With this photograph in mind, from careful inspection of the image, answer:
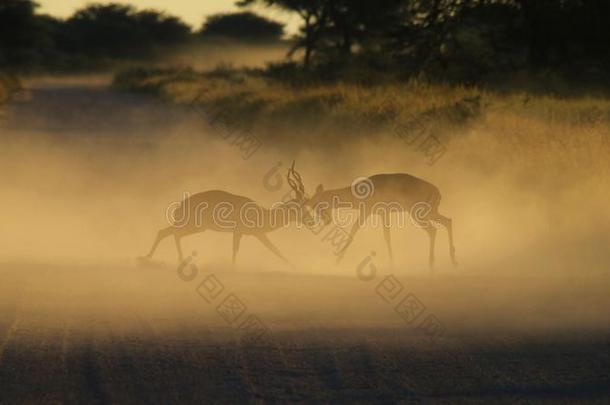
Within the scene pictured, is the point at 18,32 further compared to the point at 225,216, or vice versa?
the point at 18,32

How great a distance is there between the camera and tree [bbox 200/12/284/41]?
123875mm

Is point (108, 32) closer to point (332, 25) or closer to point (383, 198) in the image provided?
point (332, 25)

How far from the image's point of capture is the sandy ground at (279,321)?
6500mm

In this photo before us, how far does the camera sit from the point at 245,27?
124m

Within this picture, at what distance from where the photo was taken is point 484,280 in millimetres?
11180

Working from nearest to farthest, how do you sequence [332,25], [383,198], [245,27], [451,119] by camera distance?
1. [383,198]
2. [451,119]
3. [332,25]
4. [245,27]

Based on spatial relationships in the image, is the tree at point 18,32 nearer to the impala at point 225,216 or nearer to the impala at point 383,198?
the impala at point 383,198

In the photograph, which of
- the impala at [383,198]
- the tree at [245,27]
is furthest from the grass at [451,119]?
the tree at [245,27]

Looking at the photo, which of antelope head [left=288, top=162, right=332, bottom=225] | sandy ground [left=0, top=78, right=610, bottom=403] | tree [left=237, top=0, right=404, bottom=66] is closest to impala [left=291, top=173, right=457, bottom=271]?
antelope head [left=288, top=162, right=332, bottom=225]

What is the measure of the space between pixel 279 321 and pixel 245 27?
4630 inches

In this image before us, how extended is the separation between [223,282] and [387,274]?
1869 mm

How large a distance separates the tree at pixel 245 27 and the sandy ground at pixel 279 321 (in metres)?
109

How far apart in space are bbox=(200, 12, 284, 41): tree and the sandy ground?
108526mm

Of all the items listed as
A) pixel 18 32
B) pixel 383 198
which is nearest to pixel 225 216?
pixel 383 198
